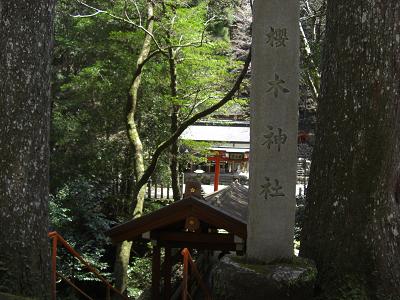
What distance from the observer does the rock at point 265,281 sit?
4.02m

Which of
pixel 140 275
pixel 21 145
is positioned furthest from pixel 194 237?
pixel 140 275

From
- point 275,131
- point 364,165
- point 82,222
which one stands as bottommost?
point 82,222

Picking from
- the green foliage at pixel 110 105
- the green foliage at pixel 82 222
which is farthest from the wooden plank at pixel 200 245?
the green foliage at pixel 110 105

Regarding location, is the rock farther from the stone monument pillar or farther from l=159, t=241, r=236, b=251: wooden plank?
l=159, t=241, r=236, b=251: wooden plank

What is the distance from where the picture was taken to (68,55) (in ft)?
61.1

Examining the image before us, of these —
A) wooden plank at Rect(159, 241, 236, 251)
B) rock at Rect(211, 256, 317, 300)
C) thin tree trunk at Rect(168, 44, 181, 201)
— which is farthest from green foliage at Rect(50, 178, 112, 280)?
rock at Rect(211, 256, 317, 300)

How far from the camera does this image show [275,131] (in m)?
4.16

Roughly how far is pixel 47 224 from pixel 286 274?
2.42 metres

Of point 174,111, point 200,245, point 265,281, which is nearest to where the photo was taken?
point 265,281

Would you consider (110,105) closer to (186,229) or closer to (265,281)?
(186,229)

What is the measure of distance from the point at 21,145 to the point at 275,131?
94.1 inches

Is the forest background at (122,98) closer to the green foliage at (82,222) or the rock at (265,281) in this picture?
the green foliage at (82,222)

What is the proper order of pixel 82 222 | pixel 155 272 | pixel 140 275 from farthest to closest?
pixel 82 222 < pixel 140 275 < pixel 155 272

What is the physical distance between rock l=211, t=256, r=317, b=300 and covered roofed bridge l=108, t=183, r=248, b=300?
7.99 ft
